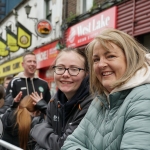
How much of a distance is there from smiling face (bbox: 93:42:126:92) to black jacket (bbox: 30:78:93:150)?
54cm

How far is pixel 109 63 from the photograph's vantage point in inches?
69.0

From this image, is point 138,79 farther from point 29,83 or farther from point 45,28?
point 45,28

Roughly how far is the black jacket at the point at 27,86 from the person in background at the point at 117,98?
9.40 feet

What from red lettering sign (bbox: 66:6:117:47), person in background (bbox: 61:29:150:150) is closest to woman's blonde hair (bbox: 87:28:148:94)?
person in background (bbox: 61:29:150:150)

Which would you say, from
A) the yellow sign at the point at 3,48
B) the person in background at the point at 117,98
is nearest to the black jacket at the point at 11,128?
the person in background at the point at 117,98

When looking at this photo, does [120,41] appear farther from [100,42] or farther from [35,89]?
[35,89]

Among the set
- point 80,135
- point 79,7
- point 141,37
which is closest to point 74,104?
point 80,135

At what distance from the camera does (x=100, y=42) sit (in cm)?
176

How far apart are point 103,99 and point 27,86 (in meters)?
3.09

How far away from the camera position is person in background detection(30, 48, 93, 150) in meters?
2.33

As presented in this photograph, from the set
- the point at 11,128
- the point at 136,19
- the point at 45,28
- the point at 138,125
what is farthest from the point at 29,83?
the point at 45,28

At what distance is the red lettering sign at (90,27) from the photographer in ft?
32.6

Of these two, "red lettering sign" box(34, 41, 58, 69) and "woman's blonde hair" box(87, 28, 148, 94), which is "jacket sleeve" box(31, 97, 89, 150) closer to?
"woman's blonde hair" box(87, 28, 148, 94)

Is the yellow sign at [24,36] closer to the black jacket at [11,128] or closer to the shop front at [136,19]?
the shop front at [136,19]
